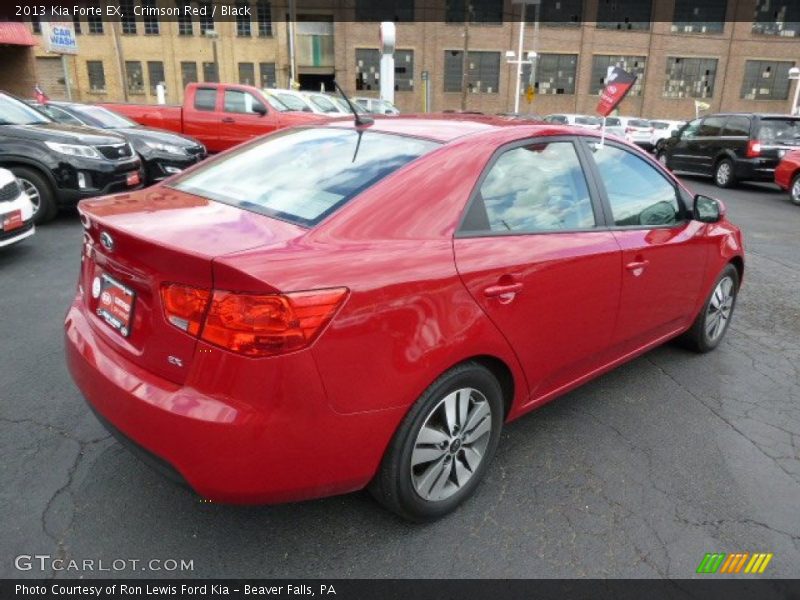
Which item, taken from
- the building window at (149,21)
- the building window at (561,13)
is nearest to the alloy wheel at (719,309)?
the building window at (561,13)

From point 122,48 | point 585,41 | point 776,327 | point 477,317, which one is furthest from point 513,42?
point 477,317

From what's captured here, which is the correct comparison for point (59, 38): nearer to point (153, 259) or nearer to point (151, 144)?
point (151, 144)

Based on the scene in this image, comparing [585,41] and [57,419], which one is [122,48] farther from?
[57,419]

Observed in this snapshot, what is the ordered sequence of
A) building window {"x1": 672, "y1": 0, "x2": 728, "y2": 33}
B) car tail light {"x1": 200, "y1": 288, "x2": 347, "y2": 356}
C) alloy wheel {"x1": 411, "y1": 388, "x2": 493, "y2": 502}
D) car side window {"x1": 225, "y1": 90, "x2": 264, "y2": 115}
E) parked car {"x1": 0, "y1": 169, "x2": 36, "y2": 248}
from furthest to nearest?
building window {"x1": 672, "y1": 0, "x2": 728, "y2": 33} → car side window {"x1": 225, "y1": 90, "x2": 264, "y2": 115} → parked car {"x1": 0, "y1": 169, "x2": 36, "y2": 248} → alloy wheel {"x1": 411, "y1": 388, "x2": 493, "y2": 502} → car tail light {"x1": 200, "y1": 288, "x2": 347, "y2": 356}

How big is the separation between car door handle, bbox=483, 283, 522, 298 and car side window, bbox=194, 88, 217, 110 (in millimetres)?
12284

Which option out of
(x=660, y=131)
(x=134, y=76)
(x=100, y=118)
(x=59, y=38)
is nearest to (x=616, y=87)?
(x=100, y=118)

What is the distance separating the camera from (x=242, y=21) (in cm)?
4300

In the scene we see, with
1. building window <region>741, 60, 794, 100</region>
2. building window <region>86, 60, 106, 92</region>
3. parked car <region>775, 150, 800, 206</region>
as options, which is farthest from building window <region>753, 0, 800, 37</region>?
building window <region>86, 60, 106, 92</region>

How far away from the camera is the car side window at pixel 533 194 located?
8.37 feet

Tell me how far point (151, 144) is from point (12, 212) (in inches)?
171

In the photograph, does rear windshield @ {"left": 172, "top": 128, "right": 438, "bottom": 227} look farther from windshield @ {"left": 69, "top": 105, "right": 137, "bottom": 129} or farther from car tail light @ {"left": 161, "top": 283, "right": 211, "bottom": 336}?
windshield @ {"left": 69, "top": 105, "right": 137, "bottom": 129}

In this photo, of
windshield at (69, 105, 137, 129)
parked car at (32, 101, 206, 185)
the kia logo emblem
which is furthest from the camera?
windshield at (69, 105, 137, 129)

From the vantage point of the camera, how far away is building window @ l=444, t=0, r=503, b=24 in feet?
144

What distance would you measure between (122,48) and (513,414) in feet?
164
